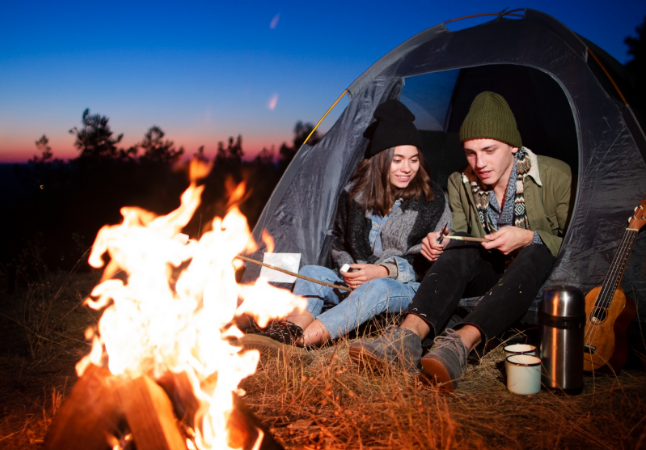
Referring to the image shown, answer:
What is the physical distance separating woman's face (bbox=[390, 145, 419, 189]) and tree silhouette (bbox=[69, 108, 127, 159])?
21.1ft

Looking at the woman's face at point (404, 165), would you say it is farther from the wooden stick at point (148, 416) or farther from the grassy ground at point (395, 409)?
the wooden stick at point (148, 416)

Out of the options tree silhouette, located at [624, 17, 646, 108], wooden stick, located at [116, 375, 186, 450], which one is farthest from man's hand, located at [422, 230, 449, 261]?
tree silhouette, located at [624, 17, 646, 108]

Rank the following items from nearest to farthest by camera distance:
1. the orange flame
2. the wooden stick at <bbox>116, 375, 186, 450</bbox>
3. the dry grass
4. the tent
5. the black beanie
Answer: the wooden stick at <bbox>116, 375, 186, 450</bbox> → the orange flame → the dry grass → the tent → the black beanie

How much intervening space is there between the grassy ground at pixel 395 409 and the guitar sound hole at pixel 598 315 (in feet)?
0.87

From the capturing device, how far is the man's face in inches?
108

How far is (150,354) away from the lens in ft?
5.56

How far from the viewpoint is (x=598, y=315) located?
2.25 metres

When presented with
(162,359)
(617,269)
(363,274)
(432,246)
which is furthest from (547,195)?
(162,359)

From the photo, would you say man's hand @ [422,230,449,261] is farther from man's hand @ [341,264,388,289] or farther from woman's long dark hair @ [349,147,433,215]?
woman's long dark hair @ [349,147,433,215]

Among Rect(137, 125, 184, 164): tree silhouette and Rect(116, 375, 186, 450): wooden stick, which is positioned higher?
Rect(137, 125, 184, 164): tree silhouette

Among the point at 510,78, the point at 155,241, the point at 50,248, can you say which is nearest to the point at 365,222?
the point at 155,241

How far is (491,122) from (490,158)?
21cm

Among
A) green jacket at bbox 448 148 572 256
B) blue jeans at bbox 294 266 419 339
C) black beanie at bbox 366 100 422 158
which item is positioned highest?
black beanie at bbox 366 100 422 158

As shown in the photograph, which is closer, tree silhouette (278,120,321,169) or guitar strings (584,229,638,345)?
guitar strings (584,229,638,345)
